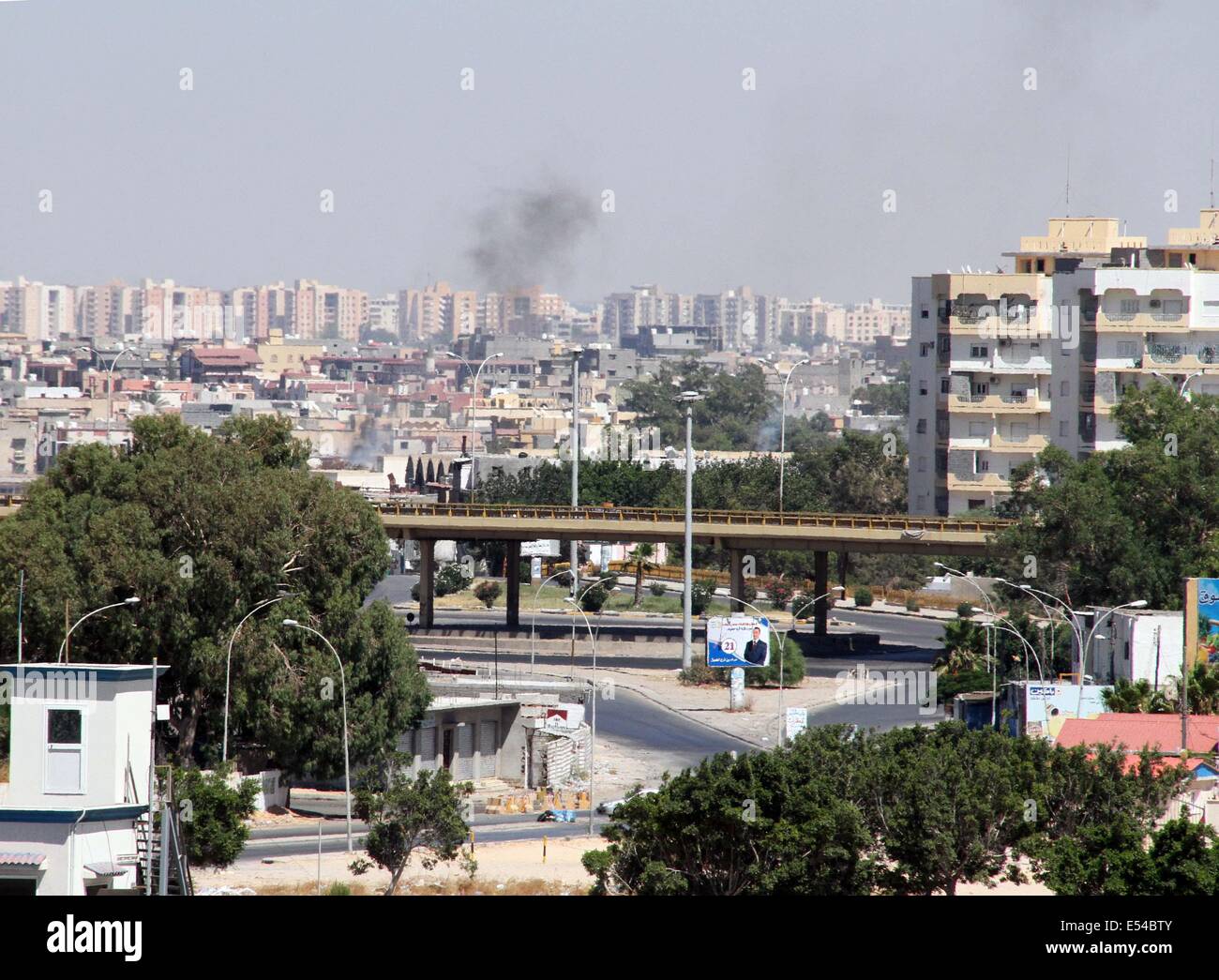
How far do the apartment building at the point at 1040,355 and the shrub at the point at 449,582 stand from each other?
955 inches

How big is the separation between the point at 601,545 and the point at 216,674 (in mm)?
70114

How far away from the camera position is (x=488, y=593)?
95.8 m

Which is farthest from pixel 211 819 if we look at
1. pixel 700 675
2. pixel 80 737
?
pixel 700 675

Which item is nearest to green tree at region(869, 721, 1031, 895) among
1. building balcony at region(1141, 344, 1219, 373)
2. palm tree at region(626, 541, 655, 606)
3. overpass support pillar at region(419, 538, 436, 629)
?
overpass support pillar at region(419, 538, 436, 629)

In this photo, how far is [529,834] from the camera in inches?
1644

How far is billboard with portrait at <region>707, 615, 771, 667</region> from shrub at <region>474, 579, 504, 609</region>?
1278 inches

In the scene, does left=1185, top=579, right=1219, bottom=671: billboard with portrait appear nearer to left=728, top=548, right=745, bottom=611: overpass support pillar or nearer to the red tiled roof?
the red tiled roof

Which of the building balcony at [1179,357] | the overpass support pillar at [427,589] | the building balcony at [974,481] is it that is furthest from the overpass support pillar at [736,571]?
the building balcony at [1179,357]

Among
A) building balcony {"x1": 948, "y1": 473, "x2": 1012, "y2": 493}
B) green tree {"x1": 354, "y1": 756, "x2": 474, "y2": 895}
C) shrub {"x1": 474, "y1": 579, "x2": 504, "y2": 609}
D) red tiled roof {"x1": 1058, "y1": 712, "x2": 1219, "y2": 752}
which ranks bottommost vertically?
shrub {"x1": 474, "y1": 579, "x2": 504, "y2": 609}

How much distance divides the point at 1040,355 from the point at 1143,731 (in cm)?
5618

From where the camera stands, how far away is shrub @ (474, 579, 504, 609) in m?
94.6
